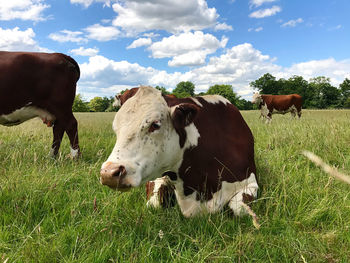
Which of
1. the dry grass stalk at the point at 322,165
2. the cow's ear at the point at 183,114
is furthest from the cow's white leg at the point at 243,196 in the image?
the dry grass stalk at the point at 322,165

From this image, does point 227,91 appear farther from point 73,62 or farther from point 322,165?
point 322,165

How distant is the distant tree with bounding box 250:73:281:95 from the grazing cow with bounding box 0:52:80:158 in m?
87.0

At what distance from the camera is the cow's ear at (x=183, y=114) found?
2.66 meters

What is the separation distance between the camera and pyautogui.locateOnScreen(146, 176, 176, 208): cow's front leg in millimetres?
3278

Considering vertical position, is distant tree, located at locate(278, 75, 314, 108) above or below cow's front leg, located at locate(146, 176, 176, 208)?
above

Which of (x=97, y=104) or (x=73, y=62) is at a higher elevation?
(x=73, y=62)

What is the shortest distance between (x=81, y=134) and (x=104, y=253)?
295 inches

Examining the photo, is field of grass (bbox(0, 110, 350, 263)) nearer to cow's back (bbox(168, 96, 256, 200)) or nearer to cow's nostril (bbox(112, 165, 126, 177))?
cow's back (bbox(168, 96, 256, 200))

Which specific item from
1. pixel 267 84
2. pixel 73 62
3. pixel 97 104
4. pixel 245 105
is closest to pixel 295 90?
pixel 267 84

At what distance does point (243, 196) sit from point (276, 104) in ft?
66.7

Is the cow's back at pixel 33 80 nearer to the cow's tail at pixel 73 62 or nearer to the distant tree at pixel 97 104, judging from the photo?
the cow's tail at pixel 73 62

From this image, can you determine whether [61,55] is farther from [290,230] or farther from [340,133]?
[340,133]

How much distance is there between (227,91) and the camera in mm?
88250

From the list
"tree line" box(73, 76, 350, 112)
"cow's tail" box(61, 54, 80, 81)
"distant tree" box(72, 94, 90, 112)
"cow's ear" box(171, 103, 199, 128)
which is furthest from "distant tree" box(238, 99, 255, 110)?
"cow's ear" box(171, 103, 199, 128)
